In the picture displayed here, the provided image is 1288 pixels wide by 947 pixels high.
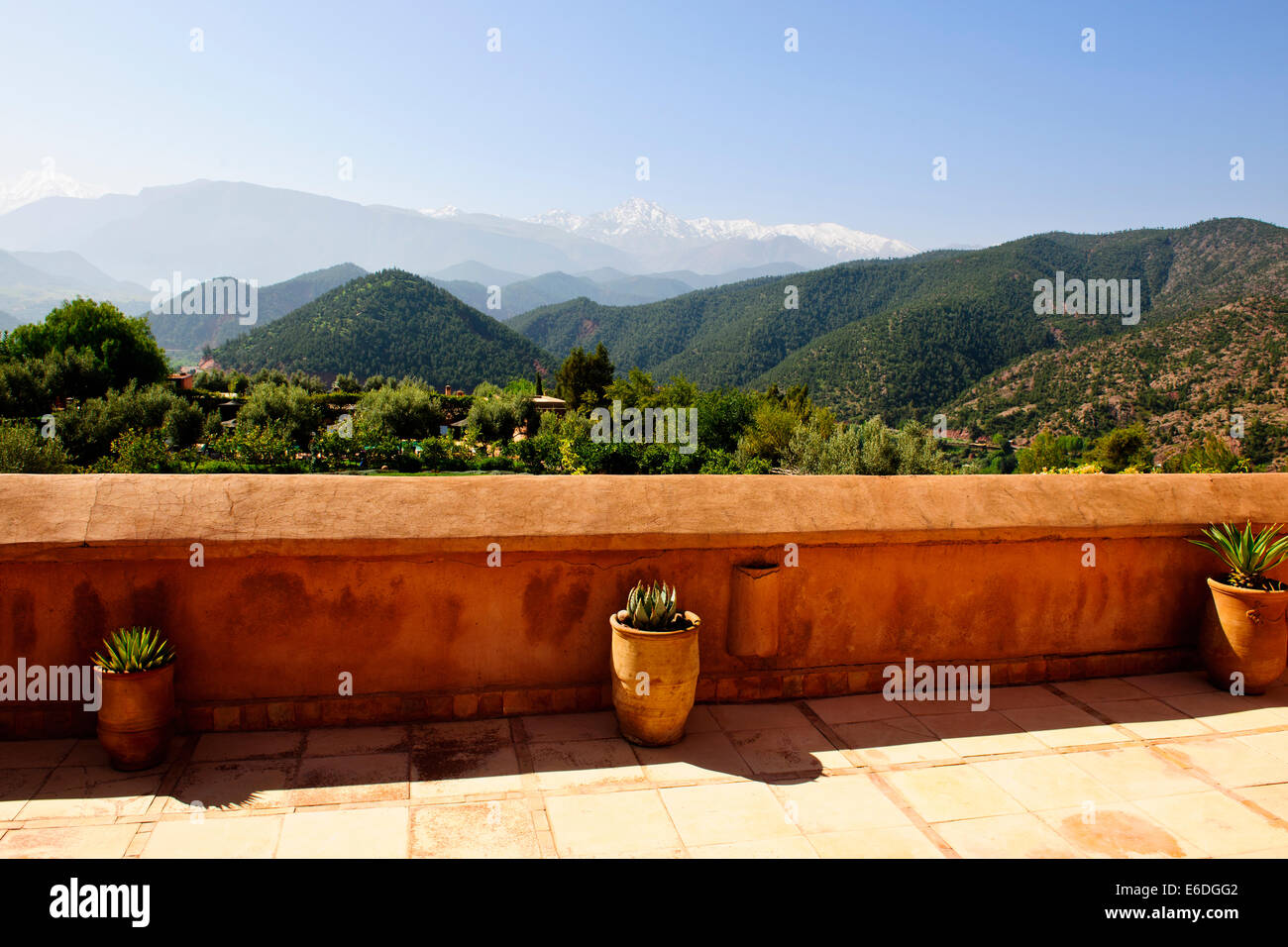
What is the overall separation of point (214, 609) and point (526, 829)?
5.98 ft

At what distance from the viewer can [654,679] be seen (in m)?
3.54

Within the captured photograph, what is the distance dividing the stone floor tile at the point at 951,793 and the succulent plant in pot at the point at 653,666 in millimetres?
998

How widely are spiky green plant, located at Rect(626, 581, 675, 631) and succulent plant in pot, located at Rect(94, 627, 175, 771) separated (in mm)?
2049

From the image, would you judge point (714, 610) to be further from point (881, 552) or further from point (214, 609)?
point (214, 609)

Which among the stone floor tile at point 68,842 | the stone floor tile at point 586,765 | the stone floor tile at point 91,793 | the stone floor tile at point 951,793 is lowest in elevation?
the stone floor tile at point 951,793

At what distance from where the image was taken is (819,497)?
4168mm

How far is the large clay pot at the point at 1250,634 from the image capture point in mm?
4355

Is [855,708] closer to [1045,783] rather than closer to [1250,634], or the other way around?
[1045,783]

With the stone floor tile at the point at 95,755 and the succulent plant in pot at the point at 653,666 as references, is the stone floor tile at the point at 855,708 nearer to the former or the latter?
the succulent plant in pot at the point at 653,666

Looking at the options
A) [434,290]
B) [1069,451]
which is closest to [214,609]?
[1069,451]

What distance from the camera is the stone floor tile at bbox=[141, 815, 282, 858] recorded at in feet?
8.73

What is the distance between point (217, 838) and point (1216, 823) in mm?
3939

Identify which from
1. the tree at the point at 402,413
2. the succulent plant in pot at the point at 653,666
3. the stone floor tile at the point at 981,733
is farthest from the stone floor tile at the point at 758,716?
the tree at the point at 402,413

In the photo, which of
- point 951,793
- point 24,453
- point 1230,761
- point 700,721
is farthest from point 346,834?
point 24,453
